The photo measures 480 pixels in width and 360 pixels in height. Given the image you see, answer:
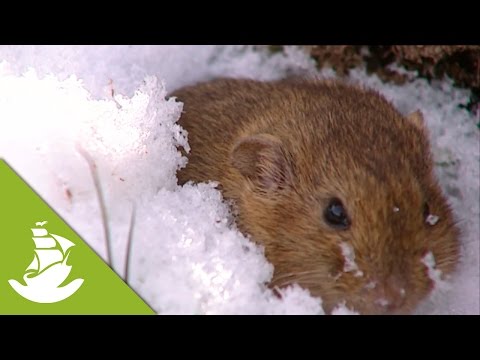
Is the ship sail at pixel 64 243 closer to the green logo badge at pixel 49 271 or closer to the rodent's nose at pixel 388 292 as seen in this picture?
the green logo badge at pixel 49 271

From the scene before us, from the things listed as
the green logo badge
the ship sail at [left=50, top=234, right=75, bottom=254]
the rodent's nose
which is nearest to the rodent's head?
the rodent's nose

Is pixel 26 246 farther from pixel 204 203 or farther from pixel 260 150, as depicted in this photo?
pixel 260 150

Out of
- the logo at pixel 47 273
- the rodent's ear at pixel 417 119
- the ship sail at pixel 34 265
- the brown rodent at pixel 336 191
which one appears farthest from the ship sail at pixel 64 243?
the rodent's ear at pixel 417 119

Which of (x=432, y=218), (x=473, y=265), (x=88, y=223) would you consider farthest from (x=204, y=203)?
(x=473, y=265)

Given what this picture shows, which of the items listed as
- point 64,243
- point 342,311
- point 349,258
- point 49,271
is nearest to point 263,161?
point 349,258

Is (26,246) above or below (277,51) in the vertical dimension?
below

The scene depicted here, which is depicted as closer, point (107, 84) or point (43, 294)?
point (43, 294)

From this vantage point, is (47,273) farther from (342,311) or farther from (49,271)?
(342,311)
